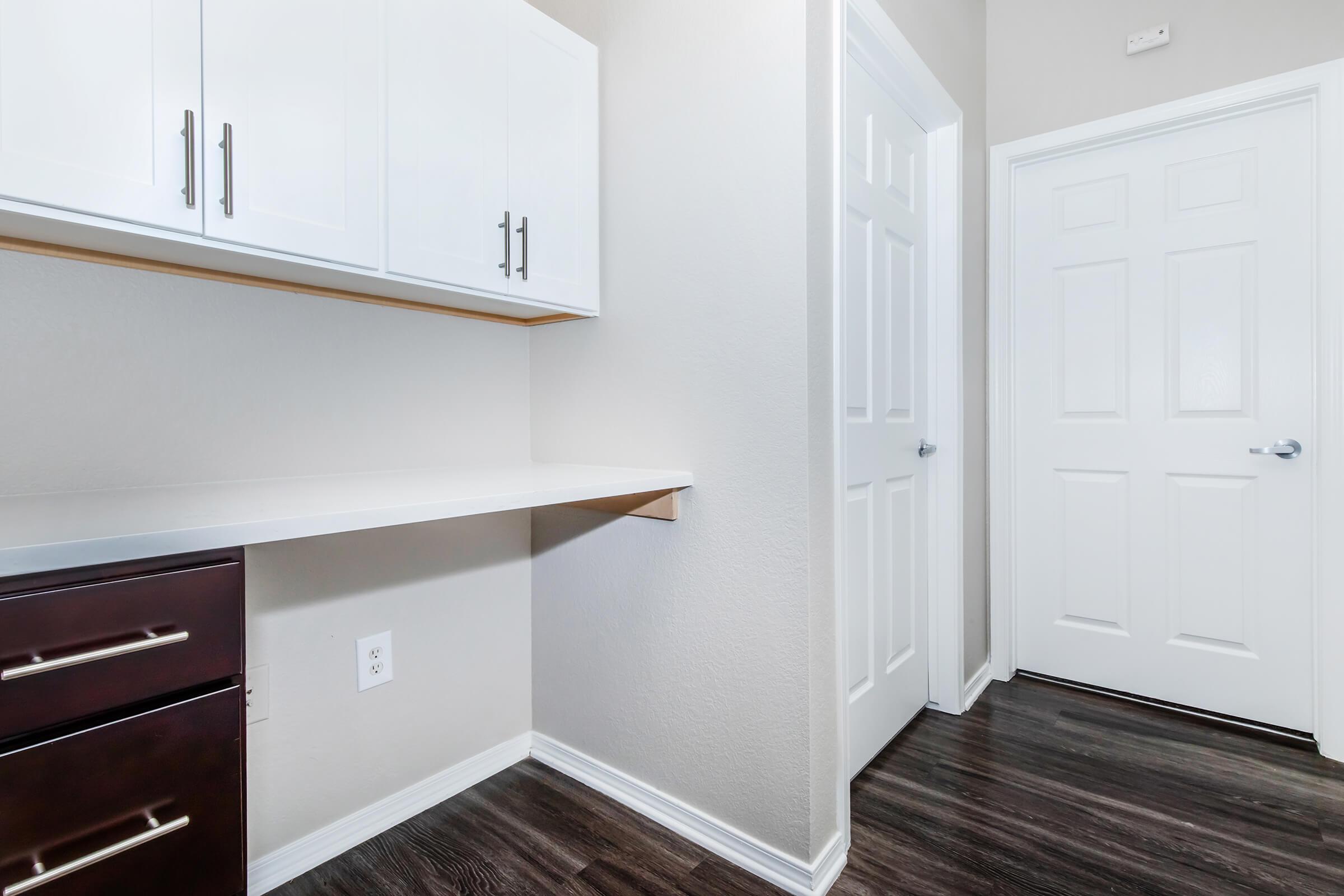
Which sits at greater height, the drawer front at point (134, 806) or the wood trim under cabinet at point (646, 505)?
the wood trim under cabinet at point (646, 505)

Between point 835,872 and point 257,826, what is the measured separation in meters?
1.21

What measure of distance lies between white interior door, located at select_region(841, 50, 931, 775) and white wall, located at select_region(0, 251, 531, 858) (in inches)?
37.0

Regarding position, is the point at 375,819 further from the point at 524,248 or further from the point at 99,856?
the point at 524,248

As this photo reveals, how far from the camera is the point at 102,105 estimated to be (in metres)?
0.94

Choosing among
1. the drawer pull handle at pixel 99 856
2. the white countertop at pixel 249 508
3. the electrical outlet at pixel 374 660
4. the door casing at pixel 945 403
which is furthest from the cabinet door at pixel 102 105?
the door casing at pixel 945 403

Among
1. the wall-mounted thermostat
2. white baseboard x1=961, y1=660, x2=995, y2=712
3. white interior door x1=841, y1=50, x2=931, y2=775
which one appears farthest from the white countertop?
the wall-mounted thermostat

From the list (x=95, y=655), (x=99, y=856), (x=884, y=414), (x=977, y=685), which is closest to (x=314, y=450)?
(x=95, y=655)

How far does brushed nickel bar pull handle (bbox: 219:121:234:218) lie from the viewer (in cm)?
104

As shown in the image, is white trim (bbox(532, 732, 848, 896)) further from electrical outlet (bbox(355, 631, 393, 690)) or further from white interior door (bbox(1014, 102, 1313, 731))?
white interior door (bbox(1014, 102, 1313, 731))

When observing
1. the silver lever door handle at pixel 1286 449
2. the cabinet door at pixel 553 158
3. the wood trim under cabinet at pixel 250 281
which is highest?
the cabinet door at pixel 553 158

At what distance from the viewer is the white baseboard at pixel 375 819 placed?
4.49 ft

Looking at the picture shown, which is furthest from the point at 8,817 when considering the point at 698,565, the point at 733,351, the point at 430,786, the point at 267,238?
the point at 733,351

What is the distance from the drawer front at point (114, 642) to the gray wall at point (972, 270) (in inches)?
81.7

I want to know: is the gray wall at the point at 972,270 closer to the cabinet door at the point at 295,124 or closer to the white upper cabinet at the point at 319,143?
the white upper cabinet at the point at 319,143
